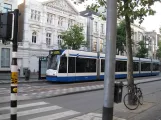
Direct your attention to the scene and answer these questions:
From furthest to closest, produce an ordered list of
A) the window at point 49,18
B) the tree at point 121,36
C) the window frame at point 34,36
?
the tree at point 121,36
the window at point 49,18
the window frame at point 34,36

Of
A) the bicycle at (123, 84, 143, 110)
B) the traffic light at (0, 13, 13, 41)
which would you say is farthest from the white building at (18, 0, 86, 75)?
the traffic light at (0, 13, 13, 41)

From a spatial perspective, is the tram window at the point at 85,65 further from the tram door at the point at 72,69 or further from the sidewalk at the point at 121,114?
the sidewalk at the point at 121,114

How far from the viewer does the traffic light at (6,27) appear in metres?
6.61

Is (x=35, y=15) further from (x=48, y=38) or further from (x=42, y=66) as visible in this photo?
(x=42, y=66)

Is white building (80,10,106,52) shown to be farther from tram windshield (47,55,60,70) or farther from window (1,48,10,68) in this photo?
tram windshield (47,55,60,70)

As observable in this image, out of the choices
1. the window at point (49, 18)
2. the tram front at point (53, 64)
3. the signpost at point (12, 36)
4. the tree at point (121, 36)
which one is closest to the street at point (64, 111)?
the signpost at point (12, 36)

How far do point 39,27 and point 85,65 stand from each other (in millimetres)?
18343

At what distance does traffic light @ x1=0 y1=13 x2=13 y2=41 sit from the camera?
260 inches

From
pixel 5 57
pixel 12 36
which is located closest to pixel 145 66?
pixel 5 57

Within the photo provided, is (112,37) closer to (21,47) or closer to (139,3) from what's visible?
(139,3)

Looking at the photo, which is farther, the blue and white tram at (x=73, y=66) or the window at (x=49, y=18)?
the window at (x=49, y=18)

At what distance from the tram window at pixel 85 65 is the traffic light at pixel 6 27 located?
19043 mm

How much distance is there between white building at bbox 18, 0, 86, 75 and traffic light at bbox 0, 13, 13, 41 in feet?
111

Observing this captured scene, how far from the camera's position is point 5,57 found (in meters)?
38.1
